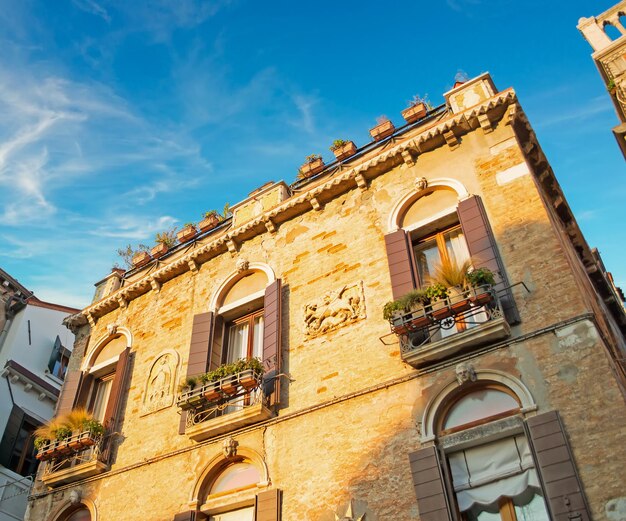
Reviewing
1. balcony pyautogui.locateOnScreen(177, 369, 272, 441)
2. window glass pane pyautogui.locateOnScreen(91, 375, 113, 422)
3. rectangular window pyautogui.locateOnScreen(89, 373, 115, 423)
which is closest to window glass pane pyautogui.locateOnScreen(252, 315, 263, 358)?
balcony pyautogui.locateOnScreen(177, 369, 272, 441)

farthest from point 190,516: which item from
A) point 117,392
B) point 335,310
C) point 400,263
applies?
point 400,263

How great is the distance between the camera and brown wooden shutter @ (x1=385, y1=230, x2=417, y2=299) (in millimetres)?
10312

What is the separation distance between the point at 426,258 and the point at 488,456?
12.8 feet

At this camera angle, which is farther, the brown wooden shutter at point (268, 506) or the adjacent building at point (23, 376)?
the adjacent building at point (23, 376)

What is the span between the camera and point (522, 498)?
766 cm

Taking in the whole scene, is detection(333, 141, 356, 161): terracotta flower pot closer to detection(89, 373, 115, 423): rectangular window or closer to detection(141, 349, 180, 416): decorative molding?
detection(141, 349, 180, 416): decorative molding

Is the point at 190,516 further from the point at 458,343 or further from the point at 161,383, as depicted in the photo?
the point at 458,343

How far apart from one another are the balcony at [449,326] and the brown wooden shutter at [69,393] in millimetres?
8403

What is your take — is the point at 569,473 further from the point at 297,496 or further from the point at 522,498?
the point at 297,496

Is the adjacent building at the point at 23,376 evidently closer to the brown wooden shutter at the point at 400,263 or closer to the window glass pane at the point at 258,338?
the window glass pane at the point at 258,338

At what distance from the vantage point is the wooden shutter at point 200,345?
39.7 feet

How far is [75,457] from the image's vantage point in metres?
12.5

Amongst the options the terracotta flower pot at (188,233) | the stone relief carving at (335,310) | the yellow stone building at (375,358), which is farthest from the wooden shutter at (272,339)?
the terracotta flower pot at (188,233)

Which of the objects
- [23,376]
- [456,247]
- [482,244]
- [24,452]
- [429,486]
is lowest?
[429,486]
